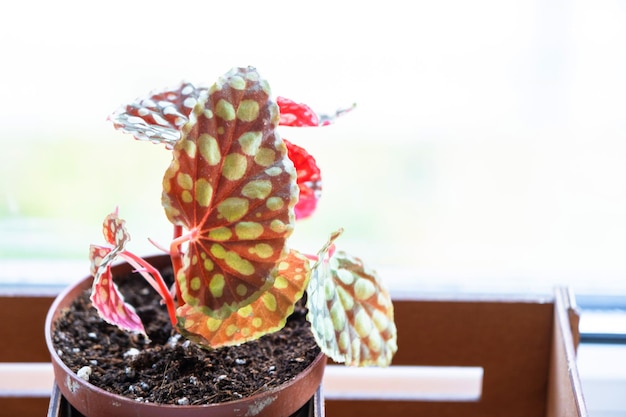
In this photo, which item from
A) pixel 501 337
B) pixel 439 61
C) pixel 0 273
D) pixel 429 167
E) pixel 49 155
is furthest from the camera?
pixel 429 167

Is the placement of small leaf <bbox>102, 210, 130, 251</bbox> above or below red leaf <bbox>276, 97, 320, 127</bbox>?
below

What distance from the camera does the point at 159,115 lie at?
2.42 feet

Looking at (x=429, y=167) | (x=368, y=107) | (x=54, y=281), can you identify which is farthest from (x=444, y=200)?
(x=54, y=281)

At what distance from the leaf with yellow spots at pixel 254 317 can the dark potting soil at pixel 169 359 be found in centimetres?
7

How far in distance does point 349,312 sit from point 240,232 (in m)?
0.14

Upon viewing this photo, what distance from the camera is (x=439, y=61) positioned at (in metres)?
1.26

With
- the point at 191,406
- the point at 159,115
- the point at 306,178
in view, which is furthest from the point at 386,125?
the point at 191,406

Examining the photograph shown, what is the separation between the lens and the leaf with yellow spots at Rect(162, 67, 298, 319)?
617 millimetres

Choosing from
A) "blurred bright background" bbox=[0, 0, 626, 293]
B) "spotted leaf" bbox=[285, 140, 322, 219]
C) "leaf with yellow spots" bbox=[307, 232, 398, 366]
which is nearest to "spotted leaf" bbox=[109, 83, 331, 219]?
"spotted leaf" bbox=[285, 140, 322, 219]

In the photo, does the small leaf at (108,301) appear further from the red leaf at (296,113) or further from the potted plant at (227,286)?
the red leaf at (296,113)

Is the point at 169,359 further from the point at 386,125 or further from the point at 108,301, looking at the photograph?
the point at 386,125

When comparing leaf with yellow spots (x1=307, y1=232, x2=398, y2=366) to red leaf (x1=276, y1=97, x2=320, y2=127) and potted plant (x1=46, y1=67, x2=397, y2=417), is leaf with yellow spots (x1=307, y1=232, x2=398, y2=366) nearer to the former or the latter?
potted plant (x1=46, y1=67, x2=397, y2=417)

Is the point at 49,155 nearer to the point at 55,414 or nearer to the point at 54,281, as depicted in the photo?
the point at 54,281

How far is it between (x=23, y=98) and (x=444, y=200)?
830mm
